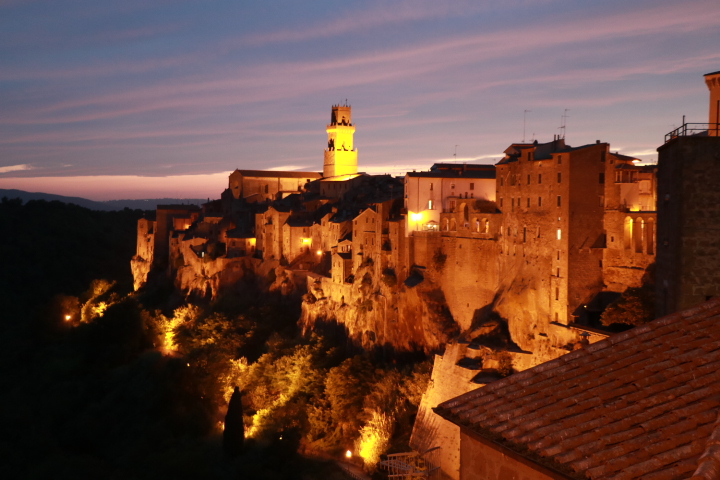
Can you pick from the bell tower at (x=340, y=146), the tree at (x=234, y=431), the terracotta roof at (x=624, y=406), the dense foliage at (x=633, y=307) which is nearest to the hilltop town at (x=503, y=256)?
the dense foliage at (x=633, y=307)

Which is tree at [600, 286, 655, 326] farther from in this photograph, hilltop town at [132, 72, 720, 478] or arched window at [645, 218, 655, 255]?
arched window at [645, 218, 655, 255]

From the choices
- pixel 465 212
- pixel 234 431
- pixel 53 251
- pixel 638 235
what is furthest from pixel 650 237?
pixel 53 251

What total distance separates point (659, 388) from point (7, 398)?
61696 mm

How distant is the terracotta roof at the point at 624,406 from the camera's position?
678 centimetres

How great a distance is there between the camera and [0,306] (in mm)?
90438

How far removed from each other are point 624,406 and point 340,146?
7946cm

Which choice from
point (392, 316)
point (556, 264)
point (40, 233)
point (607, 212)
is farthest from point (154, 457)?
point (40, 233)

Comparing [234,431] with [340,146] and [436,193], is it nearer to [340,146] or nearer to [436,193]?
[436,193]

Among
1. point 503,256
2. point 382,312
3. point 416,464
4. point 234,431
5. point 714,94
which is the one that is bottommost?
Result: point 234,431

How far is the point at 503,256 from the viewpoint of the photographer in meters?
36.6

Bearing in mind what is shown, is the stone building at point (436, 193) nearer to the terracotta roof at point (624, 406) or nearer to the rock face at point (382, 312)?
the rock face at point (382, 312)

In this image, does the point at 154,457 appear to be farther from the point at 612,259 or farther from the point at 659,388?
the point at 659,388

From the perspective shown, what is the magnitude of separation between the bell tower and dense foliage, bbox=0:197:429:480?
2513 centimetres

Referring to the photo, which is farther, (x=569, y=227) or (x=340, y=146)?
(x=340, y=146)
